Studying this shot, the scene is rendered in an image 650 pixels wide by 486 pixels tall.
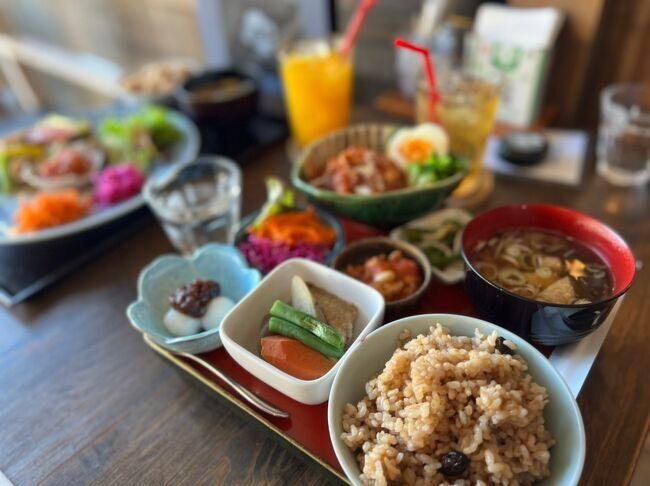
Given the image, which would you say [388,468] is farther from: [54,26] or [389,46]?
[54,26]

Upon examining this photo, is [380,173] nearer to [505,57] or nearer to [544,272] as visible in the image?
[544,272]

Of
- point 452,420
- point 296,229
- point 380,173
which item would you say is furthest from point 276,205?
point 452,420

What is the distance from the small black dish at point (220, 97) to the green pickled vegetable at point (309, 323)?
1.14m

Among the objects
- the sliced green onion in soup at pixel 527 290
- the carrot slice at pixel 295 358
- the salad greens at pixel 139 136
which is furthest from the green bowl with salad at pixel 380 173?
the salad greens at pixel 139 136

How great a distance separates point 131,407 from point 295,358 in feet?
1.32

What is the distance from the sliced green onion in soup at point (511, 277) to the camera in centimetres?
105

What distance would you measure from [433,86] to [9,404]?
1.40m

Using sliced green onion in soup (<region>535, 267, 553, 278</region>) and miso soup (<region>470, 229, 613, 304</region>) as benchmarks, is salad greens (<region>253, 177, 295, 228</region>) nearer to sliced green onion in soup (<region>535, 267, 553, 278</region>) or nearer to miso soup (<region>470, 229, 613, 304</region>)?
miso soup (<region>470, 229, 613, 304</region>)

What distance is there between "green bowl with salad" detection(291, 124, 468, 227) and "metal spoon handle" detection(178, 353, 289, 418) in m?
0.53

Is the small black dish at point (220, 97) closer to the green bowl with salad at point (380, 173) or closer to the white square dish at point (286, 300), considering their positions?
the green bowl with salad at point (380, 173)

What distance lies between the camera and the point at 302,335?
968 mm

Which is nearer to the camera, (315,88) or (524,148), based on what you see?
(524,148)

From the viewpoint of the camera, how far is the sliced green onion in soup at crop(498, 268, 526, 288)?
1.05 meters

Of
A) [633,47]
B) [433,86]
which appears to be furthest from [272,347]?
[633,47]
